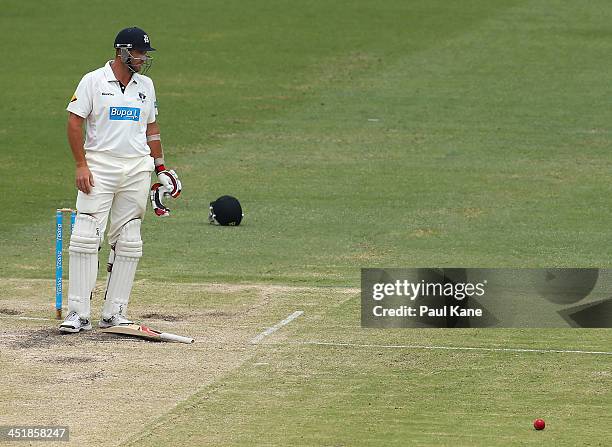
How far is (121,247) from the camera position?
1048cm

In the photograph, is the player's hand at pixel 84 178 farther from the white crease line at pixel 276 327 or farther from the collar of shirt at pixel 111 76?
the white crease line at pixel 276 327

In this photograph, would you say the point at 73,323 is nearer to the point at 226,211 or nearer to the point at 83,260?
the point at 83,260

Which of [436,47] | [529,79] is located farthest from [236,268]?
[436,47]

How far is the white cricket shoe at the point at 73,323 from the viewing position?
10312 mm

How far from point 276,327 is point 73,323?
1526 millimetres

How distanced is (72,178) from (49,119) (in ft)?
14.4

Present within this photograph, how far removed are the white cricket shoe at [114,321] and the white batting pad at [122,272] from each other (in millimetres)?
27

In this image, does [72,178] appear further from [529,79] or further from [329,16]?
[329,16]

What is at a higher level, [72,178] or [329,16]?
[329,16]

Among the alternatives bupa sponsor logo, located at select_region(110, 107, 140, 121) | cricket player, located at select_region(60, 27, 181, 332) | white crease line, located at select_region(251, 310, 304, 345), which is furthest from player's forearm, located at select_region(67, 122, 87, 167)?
white crease line, located at select_region(251, 310, 304, 345)


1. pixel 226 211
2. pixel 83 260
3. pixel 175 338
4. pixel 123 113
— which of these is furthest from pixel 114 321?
pixel 226 211

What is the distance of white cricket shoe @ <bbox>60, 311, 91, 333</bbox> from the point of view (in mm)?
10312

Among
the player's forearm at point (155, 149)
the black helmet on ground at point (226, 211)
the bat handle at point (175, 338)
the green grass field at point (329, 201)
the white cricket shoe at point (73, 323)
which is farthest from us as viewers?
the black helmet on ground at point (226, 211)

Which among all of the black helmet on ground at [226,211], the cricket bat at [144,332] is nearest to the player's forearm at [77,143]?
the cricket bat at [144,332]
